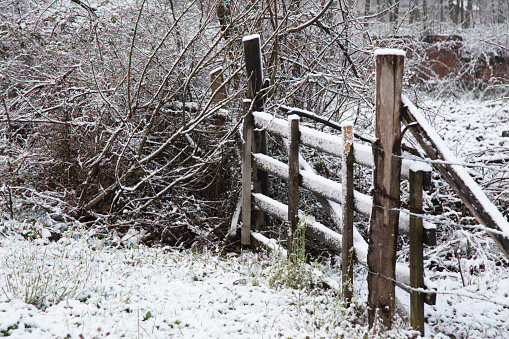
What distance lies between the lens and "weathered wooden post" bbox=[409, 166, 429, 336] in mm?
2816

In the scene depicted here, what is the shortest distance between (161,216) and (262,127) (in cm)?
188

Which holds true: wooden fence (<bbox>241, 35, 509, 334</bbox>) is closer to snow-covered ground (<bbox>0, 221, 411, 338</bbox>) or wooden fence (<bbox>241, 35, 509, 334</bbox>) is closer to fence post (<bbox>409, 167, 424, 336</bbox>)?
fence post (<bbox>409, 167, 424, 336</bbox>)

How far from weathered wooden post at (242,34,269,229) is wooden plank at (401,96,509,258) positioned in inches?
96.6

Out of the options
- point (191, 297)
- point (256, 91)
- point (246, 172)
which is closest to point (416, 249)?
point (191, 297)

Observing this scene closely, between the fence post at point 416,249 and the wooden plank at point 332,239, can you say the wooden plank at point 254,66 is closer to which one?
the wooden plank at point 332,239

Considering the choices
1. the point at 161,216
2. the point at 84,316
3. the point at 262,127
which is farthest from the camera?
the point at 161,216

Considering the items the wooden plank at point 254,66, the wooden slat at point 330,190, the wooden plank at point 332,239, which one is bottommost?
the wooden plank at point 332,239

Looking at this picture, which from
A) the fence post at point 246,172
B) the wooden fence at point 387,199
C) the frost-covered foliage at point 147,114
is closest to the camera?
the wooden fence at point 387,199

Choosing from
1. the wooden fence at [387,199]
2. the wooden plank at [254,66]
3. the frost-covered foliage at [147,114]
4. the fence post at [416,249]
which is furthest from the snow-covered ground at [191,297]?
the wooden plank at [254,66]

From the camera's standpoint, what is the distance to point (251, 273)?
4.26m

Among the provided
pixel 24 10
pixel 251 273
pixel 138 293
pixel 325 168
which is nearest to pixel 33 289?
pixel 138 293

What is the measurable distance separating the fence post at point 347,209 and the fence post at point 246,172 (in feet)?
6.42

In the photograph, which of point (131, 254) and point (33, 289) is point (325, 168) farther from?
point (33, 289)

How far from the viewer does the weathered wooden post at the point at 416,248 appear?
9.24ft
